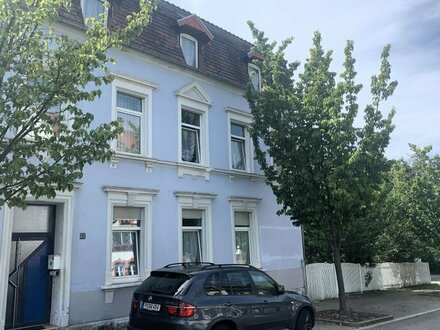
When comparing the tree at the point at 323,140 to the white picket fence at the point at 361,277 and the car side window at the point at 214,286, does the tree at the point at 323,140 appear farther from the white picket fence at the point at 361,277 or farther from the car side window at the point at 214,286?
Answer: the car side window at the point at 214,286

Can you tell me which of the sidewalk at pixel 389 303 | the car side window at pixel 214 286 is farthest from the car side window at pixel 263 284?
the sidewalk at pixel 389 303

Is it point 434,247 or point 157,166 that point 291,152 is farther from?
point 434,247

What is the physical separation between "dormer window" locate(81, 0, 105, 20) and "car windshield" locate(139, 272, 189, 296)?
7508 mm

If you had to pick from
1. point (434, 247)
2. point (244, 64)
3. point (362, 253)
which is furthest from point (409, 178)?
point (244, 64)

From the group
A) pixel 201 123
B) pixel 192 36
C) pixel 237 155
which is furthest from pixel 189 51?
pixel 237 155

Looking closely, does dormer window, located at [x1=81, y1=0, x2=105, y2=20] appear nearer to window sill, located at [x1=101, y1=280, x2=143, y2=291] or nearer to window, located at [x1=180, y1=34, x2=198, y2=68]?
window, located at [x1=180, y1=34, x2=198, y2=68]

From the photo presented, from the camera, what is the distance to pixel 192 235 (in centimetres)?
1323

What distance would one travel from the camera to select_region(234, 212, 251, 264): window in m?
14.6

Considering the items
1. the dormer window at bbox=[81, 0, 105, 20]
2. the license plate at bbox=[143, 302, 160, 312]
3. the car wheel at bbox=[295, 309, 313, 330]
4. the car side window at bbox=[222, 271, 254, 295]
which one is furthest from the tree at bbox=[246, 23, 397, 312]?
the license plate at bbox=[143, 302, 160, 312]

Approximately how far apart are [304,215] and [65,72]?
9250 millimetres

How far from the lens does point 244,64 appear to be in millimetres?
16656

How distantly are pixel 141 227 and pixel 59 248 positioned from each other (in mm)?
2462

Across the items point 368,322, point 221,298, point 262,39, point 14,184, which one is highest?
point 262,39

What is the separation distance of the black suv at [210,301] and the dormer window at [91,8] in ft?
24.5
